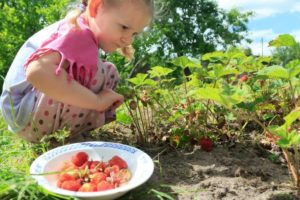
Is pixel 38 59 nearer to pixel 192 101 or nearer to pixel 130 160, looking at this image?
pixel 130 160

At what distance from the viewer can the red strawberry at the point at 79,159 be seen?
165 cm

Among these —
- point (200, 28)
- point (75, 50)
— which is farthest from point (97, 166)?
point (200, 28)

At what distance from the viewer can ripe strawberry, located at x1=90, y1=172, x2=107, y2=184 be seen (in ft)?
4.86

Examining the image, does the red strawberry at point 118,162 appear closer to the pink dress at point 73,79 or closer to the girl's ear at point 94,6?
the pink dress at point 73,79

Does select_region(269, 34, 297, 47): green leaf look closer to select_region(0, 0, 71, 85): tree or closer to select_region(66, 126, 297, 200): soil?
select_region(66, 126, 297, 200): soil

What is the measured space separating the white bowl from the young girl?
30 centimetres

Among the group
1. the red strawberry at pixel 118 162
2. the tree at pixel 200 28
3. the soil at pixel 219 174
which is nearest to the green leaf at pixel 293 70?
the soil at pixel 219 174

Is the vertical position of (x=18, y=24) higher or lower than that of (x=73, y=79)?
higher

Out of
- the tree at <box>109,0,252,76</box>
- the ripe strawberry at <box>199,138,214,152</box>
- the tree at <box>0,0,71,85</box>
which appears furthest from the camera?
the tree at <box>109,0,252,76</box>

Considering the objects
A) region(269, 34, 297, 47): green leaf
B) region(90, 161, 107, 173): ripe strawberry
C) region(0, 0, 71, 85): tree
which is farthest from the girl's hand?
region(0, 0, 71, 85): tree

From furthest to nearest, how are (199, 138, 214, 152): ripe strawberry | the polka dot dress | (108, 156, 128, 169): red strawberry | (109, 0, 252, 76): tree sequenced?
(109, 0, 252, 76): tree → the polka dot dress → (199, 138, 214, 152): ripe strawberry → (108, 156, 128, 169): red strawberry

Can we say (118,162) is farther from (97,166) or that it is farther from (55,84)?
(55,84)

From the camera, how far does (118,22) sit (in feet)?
6.68

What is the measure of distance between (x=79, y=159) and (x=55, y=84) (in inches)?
16.1
